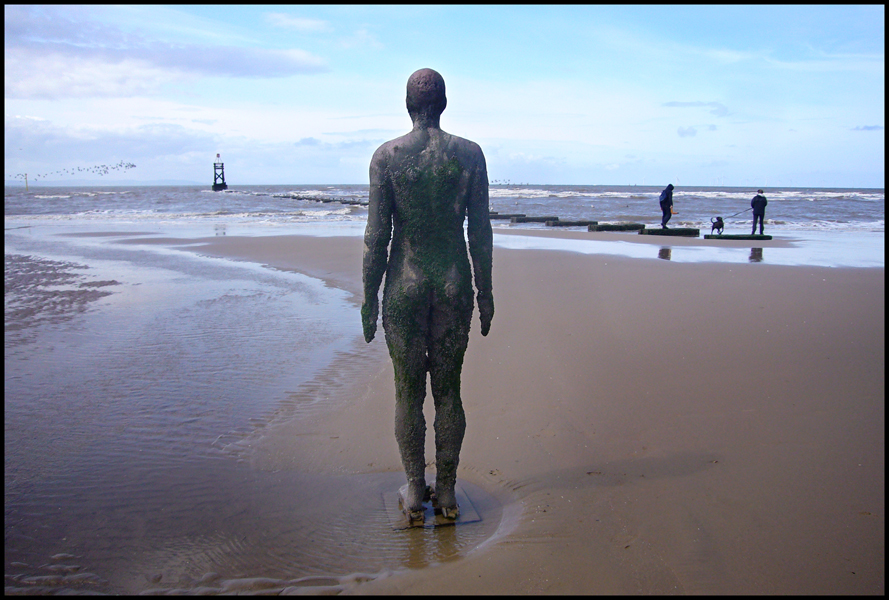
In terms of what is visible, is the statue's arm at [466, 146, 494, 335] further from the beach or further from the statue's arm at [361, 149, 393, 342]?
the beach

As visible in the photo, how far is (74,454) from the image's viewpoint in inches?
173

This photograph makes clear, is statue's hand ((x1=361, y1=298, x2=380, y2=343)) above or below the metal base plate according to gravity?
above

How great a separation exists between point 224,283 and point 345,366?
570 cm

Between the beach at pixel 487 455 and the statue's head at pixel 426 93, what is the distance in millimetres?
2370

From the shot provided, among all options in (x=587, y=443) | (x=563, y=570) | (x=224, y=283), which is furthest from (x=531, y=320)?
(x=224, y=283)

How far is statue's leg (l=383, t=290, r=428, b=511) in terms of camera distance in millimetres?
3467

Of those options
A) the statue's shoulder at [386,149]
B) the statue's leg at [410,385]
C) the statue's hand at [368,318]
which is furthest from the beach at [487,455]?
the statue's shoulder at [386,149]

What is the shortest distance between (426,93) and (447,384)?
65.5 inches

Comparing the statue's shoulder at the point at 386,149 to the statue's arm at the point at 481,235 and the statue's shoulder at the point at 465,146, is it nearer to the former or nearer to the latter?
the statue's shoulder at the point at 465,146

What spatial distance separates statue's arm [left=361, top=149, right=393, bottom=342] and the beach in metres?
1.28

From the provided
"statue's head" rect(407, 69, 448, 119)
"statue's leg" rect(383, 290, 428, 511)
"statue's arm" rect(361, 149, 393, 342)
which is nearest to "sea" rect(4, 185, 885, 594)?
"statue's leg" rect(383, 290, 428, 511)

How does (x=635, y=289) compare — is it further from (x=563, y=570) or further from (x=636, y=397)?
(x=563, y=570)

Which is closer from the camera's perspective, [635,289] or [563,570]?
[563,570]

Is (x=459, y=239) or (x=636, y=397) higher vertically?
(x=459, y=239)
